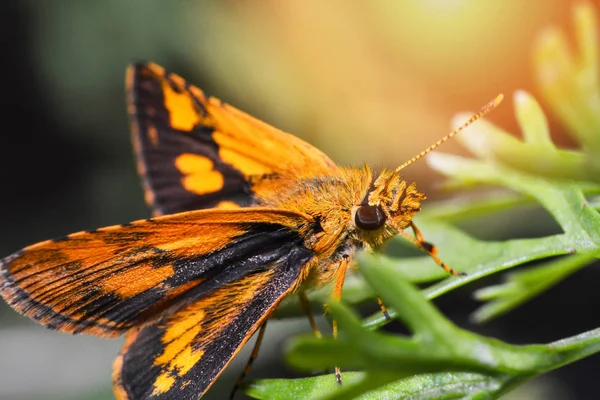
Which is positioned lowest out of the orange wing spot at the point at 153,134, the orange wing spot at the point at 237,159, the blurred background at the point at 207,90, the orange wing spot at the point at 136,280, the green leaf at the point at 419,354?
the green leaf at the point at 419,354

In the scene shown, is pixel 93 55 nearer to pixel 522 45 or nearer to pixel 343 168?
pixel 343 168

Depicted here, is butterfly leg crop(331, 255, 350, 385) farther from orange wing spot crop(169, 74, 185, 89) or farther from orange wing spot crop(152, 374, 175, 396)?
orange wing spot crop(169, 74, 185, 89)

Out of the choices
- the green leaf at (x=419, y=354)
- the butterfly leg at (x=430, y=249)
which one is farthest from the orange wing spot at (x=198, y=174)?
the green leaf at (x=419, y=354)

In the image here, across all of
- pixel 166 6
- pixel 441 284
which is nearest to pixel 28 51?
pixel 166 6

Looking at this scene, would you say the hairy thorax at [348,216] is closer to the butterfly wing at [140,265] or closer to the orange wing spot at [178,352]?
the butterfly wing at [140,265]

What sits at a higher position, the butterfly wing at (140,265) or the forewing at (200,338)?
the butterfly wing at (140,265)

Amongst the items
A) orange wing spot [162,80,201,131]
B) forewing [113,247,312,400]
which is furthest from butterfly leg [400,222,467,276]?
orange wing spot [162,80,201,131]
